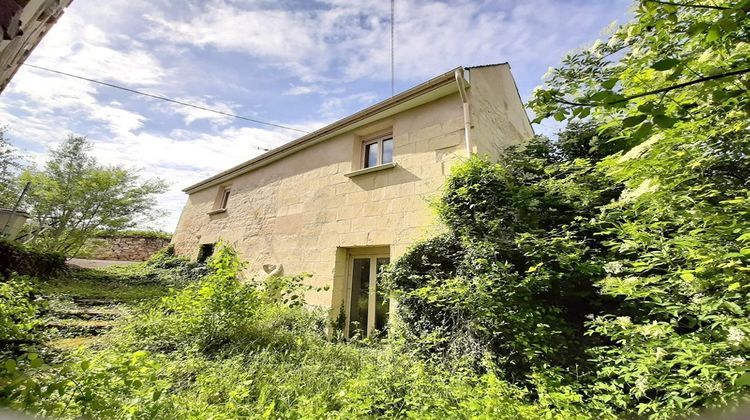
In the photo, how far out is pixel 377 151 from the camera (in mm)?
5840

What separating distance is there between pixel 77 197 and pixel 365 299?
35.8 ft

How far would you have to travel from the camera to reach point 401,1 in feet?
13.8

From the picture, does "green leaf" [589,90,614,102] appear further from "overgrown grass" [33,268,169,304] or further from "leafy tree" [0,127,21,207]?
"leafy tree" [0,127,21,207]

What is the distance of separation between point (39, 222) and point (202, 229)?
523 cm

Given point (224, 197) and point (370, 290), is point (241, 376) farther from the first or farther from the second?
point (224, 197)

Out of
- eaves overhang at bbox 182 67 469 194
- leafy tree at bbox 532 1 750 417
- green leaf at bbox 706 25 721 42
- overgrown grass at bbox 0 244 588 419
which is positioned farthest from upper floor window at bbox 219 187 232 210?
green leaf at bbox 706 25 721 42

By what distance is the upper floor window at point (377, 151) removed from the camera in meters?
5.66

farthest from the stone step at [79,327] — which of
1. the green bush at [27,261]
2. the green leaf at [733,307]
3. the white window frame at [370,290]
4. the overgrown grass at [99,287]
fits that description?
A: the green leaf at [733,307]

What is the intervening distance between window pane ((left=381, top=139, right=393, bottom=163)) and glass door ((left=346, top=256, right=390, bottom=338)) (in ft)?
6.41

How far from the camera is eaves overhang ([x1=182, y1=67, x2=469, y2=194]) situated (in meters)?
4.71

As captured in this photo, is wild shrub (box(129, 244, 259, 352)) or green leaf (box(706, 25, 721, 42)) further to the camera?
wild shrub (box(129, 244, 259, 352))

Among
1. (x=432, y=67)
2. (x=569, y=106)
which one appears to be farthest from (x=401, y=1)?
(x=569, y=106)

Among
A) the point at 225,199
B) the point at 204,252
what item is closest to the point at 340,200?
the point at 225,199

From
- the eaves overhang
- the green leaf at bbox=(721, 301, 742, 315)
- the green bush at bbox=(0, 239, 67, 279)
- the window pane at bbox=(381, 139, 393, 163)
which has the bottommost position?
the green leaf at bbox=(721, 301, 742, 315)
